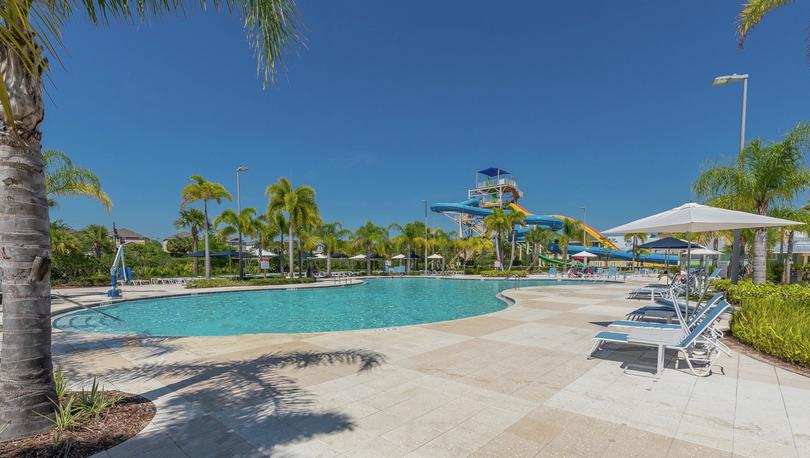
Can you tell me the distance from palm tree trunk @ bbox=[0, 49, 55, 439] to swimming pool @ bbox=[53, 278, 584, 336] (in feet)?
19.2

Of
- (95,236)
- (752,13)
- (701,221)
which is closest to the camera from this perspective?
(701,221)

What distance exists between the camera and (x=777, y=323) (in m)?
6.10

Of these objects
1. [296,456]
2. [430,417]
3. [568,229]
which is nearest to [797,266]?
[568,229]

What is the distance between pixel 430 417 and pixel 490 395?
0.95 m

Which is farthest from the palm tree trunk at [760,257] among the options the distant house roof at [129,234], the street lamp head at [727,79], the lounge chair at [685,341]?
the distant house roof at [129,234]

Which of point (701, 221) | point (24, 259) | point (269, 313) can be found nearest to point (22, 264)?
point (24, 259)

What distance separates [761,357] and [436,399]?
18.3 feet

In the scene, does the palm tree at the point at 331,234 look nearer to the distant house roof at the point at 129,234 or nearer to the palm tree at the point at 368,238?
the palm tree at the point at 368,238

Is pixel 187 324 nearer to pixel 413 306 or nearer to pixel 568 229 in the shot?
pixel 413 306

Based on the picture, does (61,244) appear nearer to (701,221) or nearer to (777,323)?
(701,221)

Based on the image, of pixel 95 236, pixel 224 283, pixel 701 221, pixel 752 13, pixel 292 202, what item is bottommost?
pixel 224 283

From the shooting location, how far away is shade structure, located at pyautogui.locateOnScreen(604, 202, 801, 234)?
20.9ft

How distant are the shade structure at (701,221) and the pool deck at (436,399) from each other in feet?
7.58

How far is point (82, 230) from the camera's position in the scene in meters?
35.0
